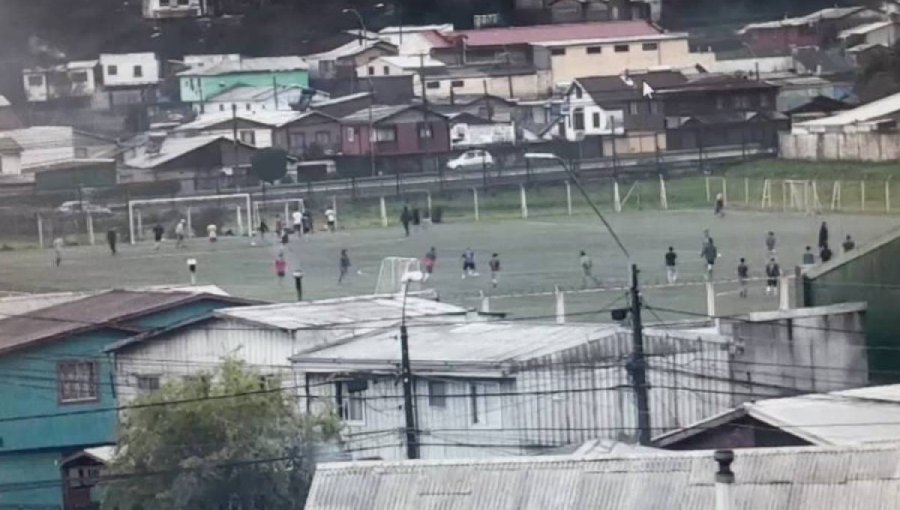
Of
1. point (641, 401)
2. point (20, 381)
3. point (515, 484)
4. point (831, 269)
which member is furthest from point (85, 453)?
point (515, 484)

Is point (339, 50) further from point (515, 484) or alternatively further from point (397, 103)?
point (515, 484)

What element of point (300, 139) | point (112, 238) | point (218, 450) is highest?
point (300, 139)

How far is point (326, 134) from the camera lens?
7.70 m

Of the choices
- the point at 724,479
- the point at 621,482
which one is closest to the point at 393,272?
the point at 621,482

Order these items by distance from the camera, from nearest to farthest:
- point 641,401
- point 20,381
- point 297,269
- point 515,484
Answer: point 515,484 < point 641,401 < point 20,381 < point 297,269

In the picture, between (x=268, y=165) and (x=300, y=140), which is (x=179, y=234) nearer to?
(x=268, y=165)

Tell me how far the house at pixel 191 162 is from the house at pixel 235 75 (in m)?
0.13

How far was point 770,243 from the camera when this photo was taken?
6.97 metres

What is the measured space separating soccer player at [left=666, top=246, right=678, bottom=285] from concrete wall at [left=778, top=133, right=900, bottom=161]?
613mm

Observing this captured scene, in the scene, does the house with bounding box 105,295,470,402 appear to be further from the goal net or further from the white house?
the white house

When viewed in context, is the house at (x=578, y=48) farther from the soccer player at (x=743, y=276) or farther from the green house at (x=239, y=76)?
the soccer player at (x=743, y=276)

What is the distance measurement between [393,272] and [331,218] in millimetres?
486

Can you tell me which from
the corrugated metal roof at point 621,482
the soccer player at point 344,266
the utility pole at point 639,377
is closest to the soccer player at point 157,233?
the soccer player at point 344,266

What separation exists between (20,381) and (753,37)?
241 cm
